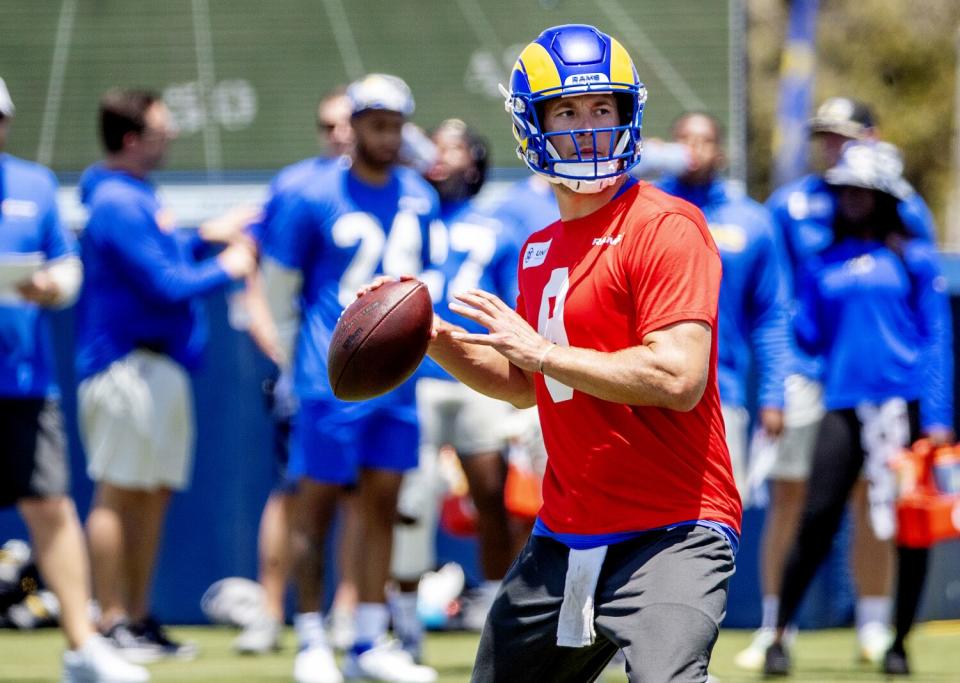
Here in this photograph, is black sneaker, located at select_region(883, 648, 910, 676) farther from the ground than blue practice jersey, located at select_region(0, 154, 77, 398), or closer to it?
closer to it

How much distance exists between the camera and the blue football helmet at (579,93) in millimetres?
3947

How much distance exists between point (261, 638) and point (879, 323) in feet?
10.3

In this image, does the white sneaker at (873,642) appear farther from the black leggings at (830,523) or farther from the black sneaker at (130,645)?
the black sneaker at (130,645)

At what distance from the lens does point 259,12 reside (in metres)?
14.7

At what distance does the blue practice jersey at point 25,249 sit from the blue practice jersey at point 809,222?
3.26 m

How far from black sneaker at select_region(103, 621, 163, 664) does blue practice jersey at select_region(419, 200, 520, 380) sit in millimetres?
1774

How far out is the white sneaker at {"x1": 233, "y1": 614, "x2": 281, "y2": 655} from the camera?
7734 millimetres

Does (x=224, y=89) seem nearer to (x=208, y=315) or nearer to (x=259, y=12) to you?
(x=259, y=12)

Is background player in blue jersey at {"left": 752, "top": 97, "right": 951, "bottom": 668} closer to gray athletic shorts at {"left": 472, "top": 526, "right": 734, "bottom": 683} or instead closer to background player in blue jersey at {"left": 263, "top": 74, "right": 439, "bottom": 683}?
background player in blue jersey at {"left": 263, "top": 74, "right": 439, "bottom": 683}

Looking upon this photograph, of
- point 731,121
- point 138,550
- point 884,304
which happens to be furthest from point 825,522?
point 731,121

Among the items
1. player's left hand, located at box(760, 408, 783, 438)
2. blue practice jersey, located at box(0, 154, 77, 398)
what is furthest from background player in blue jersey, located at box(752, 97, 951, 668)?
blue practice jersey, located at box(0, 154, 77, 398)

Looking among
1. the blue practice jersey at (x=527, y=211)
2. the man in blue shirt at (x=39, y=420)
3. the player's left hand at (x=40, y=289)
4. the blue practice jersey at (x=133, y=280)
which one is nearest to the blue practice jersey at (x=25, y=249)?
the man in blue shirt at (x=39, y=420)

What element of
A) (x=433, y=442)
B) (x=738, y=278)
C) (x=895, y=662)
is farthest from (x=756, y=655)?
(x=433, y=442)

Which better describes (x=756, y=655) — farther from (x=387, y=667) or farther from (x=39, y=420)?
(x=39, y=420)
